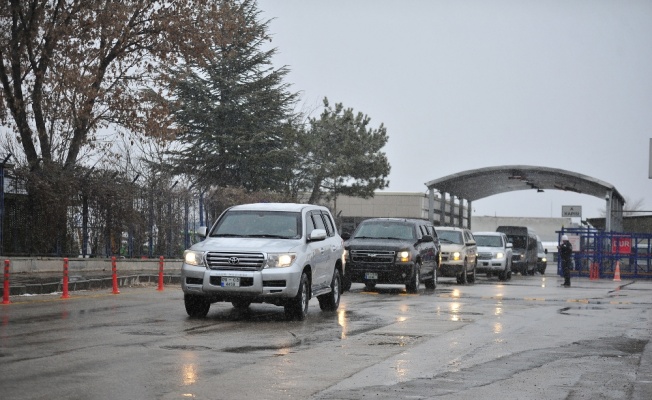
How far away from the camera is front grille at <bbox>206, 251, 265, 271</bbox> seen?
16109 millimetres

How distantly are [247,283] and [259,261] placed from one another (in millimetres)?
401

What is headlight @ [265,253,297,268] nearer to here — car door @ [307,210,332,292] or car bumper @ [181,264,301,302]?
car bumper @ [181,264,301,302]

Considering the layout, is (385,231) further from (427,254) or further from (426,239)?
(427,254)

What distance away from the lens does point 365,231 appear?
91.7 ft

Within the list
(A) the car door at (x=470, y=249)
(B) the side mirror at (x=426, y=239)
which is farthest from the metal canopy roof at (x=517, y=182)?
(B) the side mirror at (x=426, y=239)

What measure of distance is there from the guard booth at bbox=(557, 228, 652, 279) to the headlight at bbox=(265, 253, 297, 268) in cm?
3267

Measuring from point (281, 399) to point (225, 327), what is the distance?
6589 millimetres

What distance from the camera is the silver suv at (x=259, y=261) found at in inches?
631

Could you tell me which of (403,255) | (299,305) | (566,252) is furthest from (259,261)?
(566,252)

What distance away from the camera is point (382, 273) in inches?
1037

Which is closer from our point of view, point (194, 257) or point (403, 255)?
point (194, 257)

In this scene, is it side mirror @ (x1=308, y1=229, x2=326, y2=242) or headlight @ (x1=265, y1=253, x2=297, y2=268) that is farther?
side mirror @ (x1=308, y1=229, x2=326, y2=242)

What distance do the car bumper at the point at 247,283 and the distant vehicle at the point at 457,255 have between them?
19.0 metres

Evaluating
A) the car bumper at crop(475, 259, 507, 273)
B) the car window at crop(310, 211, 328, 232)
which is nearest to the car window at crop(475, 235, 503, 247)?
the car bumper at crop(475, 259, 507, 273)
